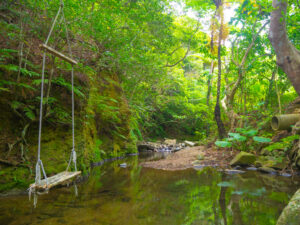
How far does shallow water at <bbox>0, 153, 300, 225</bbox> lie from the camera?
2801mm

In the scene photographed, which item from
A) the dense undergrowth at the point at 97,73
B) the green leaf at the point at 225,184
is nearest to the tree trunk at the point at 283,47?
the dense undergrowth at the point at 97,73

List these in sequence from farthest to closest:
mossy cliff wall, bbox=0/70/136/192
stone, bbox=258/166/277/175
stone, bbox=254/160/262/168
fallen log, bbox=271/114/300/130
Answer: stone, bbox=254/160/262/168
fallen log, bbox=271/114/300/130
stone, bbox=258/166/277/175
mossy cliff wall, bbox=0/70/136/192

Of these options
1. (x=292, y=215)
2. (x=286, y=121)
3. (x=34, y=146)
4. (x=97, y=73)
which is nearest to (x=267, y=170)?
(x=286, y=121)

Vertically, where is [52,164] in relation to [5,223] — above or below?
above

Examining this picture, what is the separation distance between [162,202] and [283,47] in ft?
17.2

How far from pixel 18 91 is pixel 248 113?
769 cm

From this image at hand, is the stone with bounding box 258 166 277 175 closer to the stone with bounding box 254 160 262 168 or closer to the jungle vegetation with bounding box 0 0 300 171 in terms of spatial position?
the stone with bounding box 254 160 262 168

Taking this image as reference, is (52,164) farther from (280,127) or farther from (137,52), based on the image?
(280,127)

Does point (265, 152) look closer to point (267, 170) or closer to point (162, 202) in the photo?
point (267, 170)

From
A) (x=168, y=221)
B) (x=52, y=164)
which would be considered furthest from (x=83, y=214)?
(x=52, y=164)

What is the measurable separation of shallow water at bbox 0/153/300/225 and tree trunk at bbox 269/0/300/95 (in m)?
2.78

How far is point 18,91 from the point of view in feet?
14.7

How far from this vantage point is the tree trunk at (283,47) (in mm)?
5605

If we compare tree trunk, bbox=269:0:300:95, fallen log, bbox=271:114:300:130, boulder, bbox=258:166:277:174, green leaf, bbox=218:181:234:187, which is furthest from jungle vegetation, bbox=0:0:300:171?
green leaf, bbox=218:181:234:187
